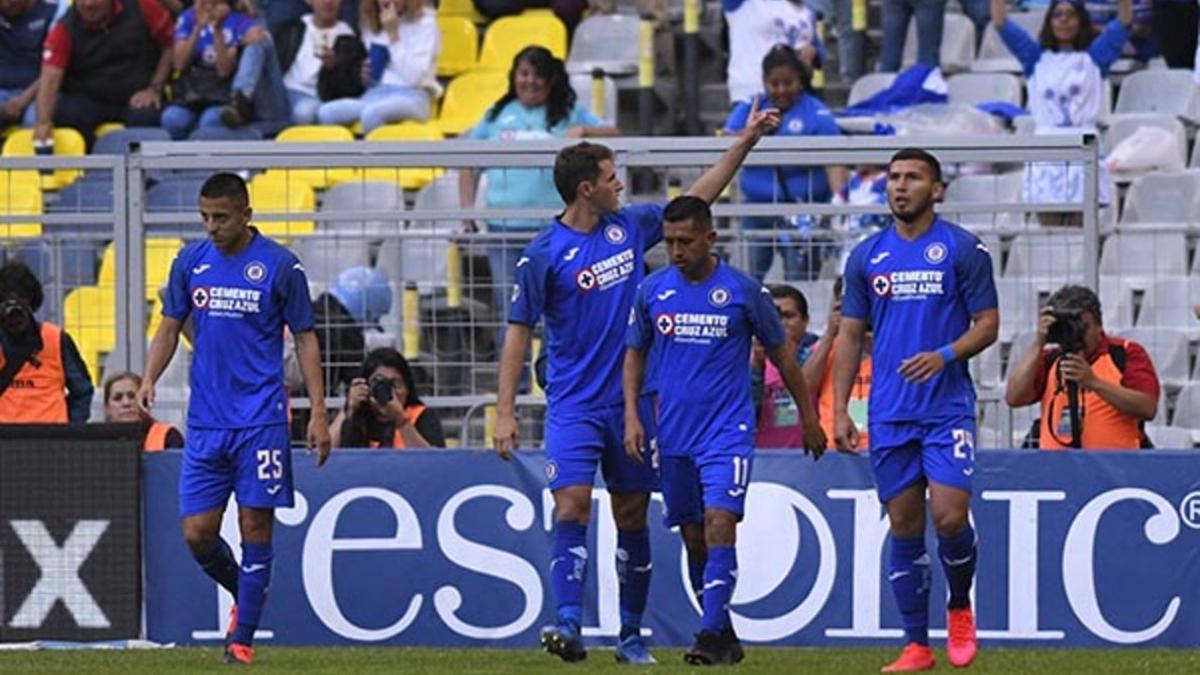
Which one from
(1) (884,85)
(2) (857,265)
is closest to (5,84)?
(1) (884,85)

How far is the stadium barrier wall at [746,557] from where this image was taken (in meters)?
14.6

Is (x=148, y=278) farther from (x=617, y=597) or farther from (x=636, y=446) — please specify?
(x=636, y=446)

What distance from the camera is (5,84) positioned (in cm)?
2194

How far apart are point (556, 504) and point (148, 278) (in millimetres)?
3852

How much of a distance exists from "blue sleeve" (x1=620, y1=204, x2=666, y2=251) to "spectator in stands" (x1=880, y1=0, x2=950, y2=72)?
7.42m

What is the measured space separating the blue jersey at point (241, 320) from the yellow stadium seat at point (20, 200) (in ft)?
10.4

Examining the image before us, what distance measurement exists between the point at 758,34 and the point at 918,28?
1060 millimetres

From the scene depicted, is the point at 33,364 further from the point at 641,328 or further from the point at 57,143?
the point at 57,143

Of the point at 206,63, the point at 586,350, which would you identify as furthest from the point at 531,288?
the point at 206,63

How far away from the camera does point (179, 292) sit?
13289 mm

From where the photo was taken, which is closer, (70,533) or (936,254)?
(936,254)

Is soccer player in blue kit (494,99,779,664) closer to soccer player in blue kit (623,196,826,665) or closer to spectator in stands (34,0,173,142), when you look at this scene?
soccer player in blue kit (623,196,826,665)

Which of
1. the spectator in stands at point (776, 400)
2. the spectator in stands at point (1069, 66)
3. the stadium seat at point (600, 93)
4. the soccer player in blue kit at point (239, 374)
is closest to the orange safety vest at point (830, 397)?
the spectator in stands at point (776, 400)

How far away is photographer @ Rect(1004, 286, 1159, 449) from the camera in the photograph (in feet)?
47.2
